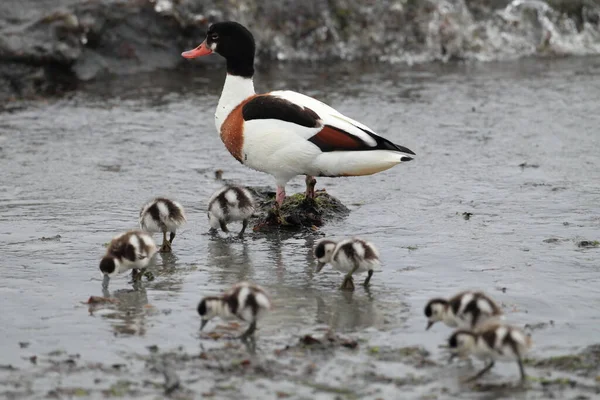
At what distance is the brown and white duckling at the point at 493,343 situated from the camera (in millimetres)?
4953

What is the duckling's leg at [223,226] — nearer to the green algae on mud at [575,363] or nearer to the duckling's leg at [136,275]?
the duckling's leg at [136,275]

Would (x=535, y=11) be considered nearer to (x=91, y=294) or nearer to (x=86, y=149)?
(x=86, y=149)

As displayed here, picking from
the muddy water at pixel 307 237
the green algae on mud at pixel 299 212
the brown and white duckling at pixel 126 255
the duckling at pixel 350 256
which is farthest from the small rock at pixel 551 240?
the brown and white duckling at pixel 126 255

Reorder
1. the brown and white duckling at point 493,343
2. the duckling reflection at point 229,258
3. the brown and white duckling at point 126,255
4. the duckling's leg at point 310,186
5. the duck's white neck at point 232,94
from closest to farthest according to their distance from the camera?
1. the brown and white duckling at point 493,343
2. the brown and white duckling at point 126,255
3. the duckling reflection at point 229,258
4. the duckling's leg at point 310,186
5. the duck's white neck at point 232,94

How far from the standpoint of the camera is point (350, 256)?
21.4ft

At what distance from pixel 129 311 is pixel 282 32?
1051cm

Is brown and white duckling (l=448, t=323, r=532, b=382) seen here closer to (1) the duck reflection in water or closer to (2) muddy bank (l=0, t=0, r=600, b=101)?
(1) the duck reflection in water

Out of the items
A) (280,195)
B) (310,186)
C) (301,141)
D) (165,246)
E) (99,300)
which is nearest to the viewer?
(99,300)

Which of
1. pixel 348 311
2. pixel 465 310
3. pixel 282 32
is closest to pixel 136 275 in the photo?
pixel 348 311

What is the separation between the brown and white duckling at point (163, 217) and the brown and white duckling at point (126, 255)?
2.41ft

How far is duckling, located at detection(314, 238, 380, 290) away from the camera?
6.51 m

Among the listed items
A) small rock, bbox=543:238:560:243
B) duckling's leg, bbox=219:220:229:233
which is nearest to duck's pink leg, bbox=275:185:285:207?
duckling's leg, bbox=219:220:229:233

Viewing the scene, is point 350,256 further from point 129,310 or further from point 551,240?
point 551,240

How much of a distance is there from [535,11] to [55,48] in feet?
25.4
